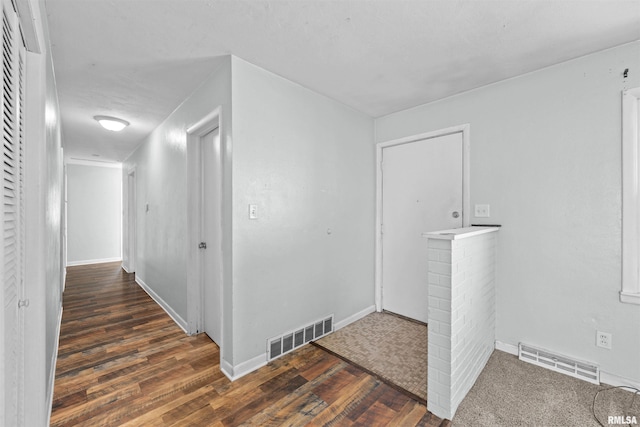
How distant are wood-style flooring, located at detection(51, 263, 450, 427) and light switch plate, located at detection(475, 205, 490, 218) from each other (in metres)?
1.72

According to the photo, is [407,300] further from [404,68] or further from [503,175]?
[404,68]

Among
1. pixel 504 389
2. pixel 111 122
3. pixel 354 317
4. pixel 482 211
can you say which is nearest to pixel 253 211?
pixel 354 317

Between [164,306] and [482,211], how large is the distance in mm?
3839

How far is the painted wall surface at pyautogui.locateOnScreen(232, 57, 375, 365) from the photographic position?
2.13 meters

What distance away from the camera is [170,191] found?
10.6ft

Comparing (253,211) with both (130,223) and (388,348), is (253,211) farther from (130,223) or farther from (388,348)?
(130,223)

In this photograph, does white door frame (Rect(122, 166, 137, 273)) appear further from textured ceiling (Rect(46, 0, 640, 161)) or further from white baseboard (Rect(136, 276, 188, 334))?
textured ceiling (Rect(46, 0, 640, 161))

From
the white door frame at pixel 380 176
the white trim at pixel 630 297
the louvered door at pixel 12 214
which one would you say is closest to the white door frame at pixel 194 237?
the louvered door at pixel 12 214

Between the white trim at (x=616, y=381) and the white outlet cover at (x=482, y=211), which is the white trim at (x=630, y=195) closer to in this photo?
the white trim at (x=616, y=381)

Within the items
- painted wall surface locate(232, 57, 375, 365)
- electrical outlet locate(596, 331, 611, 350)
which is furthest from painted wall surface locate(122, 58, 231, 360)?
electrical outlet locate(596, 331, 611, 350)

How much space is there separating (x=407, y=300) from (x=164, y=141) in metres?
3.62

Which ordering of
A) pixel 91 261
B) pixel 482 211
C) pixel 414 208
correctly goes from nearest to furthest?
1. pixel 482 211
2. pixel 414 208
3. pixel 91 261

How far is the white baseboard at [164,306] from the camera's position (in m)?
2.93

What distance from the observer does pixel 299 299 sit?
254 centimetres
